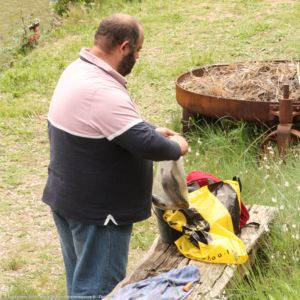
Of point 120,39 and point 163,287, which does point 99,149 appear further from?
point 163,287

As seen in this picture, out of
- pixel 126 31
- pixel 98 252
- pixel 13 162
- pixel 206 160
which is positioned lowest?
pixel 13 162

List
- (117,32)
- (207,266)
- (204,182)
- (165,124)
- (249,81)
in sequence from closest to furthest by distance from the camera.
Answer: (117,32) < (207,266) < (204,182) < (249,81) < (165,124)

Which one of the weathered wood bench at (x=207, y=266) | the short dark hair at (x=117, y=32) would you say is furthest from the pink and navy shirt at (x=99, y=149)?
the weathered wood bench at (x=207, y=266)

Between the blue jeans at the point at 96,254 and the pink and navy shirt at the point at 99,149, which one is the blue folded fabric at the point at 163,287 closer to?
the blue jeans at the point at 96,254

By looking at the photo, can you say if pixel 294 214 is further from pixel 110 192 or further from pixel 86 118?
pixel 86 118

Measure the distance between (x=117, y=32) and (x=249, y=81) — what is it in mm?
3886

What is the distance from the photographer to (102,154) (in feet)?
12.4

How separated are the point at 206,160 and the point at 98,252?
10.2ft

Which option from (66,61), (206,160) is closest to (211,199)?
(206,160)

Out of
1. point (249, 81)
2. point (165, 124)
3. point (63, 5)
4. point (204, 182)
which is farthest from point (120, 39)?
point (63, 5)

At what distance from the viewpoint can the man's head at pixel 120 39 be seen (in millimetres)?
3719

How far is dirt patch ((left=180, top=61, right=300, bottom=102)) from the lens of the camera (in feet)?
23.6

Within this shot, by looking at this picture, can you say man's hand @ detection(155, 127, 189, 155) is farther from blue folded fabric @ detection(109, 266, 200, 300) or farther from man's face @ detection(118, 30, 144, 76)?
blue folded fabric @ detection(109, 266, 200, 300)

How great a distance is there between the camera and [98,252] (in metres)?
3.94
